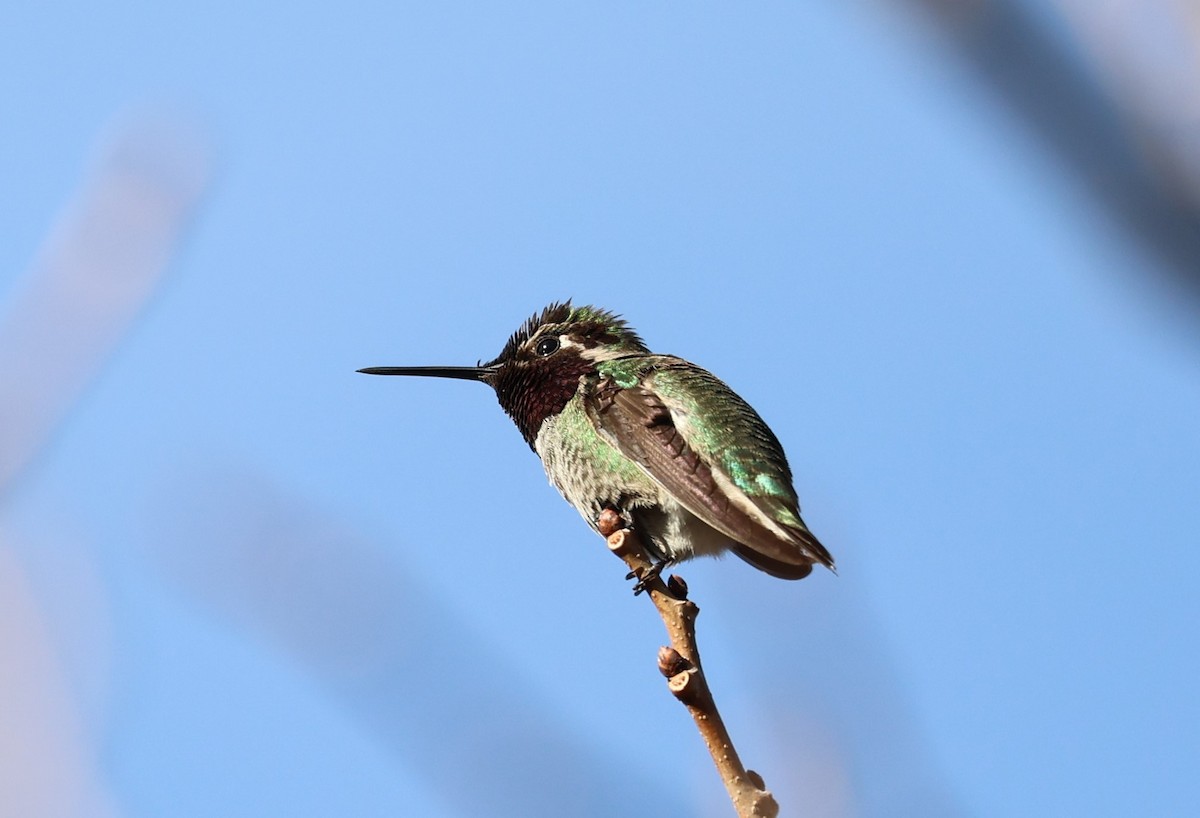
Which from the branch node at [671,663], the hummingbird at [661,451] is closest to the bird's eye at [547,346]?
the hummingbird at [661,451]

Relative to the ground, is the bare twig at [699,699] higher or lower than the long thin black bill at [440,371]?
lower

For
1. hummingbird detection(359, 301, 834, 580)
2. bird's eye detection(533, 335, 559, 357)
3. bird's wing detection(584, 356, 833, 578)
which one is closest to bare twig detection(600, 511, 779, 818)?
bird's wing detection(584, 356, 833, 578)

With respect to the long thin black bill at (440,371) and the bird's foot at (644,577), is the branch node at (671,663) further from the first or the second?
the long thin black bill at (440,371)

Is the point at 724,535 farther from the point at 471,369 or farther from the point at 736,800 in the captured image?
the point at 736,800

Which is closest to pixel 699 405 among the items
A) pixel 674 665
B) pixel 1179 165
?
pixel 674 665

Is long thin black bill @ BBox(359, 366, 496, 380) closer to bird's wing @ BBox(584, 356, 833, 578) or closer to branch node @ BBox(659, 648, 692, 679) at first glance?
bird's wing @ BBox(584, 356, 833, 578)
